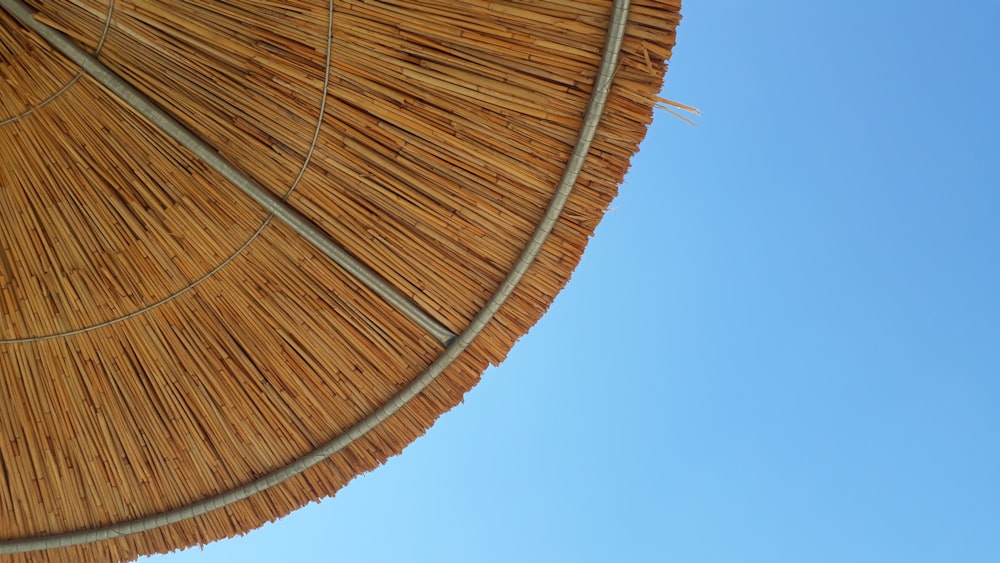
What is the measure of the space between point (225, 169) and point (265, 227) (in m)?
0.23

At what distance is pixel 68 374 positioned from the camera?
3.04 metres

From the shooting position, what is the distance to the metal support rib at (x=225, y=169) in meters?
2.69

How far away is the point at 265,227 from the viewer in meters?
2.87

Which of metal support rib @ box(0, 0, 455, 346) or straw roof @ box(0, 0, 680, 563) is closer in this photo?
straw roof @ box(0, 0, 680, 563)

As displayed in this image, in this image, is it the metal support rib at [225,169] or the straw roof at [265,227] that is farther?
the metal support rib at [225,169]

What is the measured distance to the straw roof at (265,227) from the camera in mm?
2566

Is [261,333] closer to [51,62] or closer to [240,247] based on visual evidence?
[240,247]

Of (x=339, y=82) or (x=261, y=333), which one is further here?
(x=261, y=333)

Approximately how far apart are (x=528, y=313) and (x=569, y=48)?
0.86m

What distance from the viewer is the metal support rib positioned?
2689 millimetres

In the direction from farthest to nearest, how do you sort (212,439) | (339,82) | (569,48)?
1. (212,439)
2. (339,82)
3. (569,48)

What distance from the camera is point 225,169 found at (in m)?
2.79

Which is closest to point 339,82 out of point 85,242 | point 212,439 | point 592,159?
point 592,159

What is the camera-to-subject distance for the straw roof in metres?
2.57
